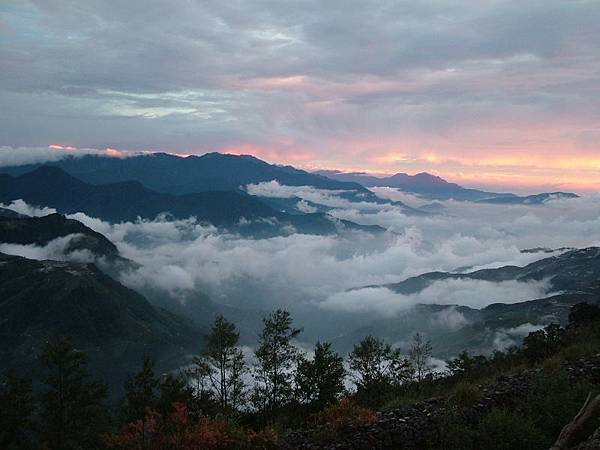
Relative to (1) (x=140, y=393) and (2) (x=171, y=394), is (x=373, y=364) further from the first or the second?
(1) (x=140, y=393)

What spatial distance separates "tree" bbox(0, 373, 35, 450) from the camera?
43.4m

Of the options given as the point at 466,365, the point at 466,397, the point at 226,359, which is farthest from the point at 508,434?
the point at 466,365

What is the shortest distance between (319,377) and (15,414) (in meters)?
33.4

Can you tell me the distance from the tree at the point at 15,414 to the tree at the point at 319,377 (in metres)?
24.1

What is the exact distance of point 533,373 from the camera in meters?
21.7

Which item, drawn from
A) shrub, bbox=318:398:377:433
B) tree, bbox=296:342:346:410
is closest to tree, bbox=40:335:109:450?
tree, bbox=296:342:346:410

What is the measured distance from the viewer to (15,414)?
49.2 m

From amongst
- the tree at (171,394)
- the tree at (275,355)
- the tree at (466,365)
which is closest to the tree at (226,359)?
the tree at (275,355)

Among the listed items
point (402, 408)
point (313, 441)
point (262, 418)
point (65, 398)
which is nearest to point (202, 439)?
point (313, 441)

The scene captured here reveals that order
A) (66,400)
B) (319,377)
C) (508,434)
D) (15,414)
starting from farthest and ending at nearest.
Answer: (66,400)
(15,414)
(319,377)
(508,434)

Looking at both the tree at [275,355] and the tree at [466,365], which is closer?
the tree at [466,365]

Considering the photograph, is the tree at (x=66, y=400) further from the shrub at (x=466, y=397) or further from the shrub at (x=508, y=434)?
the shrub at (x=508, y=434)

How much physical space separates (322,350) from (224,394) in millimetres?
11039

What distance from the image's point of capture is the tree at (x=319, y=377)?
41.0m
